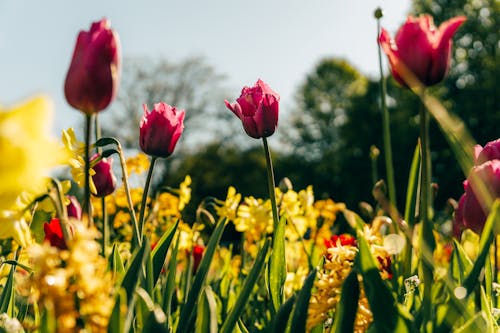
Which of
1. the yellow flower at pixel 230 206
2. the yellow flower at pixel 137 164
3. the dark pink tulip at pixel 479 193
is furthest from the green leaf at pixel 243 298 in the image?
the yellow flower at pixel 137 164

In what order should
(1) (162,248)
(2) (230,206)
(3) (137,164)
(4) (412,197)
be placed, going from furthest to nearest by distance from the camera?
(3) (137,164) → (2) (230,206) → (4) (412,197) → (1) (162,248)

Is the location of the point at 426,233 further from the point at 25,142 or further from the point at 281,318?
the point at 25,142

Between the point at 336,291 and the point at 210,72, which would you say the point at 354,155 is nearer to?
the point at 210,72

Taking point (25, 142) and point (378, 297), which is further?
point (378, 297)

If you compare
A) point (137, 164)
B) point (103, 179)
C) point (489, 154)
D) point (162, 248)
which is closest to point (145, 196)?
point (162, 248)

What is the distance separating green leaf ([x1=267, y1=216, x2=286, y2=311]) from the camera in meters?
1.26

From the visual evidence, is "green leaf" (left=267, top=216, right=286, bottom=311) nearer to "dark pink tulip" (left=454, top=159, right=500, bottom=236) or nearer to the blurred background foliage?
"dark pink tulip" (left=454, top=159, right=500, bottom=236)

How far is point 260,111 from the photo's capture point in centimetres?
161

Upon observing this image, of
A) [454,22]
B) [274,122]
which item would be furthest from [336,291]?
Answer: [274,122]

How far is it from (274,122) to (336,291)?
0.69m

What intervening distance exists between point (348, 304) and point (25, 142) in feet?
1.67

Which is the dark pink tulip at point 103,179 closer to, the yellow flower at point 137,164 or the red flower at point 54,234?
the red flower at point 54,234

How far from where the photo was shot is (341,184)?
23.2m

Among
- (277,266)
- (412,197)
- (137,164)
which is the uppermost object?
(137,164)
